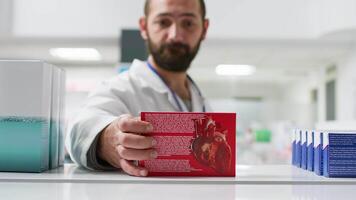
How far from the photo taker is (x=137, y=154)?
0.59 m

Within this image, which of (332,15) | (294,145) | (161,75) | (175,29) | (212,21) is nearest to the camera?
(294,145)

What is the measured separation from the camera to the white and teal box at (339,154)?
22.7 inches

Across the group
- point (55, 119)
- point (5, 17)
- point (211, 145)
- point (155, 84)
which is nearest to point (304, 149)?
point (211, 145)

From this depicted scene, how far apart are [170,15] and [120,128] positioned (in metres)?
0.61

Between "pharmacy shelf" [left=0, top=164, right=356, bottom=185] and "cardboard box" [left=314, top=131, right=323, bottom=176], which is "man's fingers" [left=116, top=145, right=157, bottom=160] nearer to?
"pharmacy shelf" [left=0, top=164, right=356, bottom=185]

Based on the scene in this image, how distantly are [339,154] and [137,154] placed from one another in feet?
0.83

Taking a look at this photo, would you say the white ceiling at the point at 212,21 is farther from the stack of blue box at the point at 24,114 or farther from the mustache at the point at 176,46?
the stack of blue box at the point at 24,114

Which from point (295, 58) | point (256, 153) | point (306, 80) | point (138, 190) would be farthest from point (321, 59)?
point (138, 190)

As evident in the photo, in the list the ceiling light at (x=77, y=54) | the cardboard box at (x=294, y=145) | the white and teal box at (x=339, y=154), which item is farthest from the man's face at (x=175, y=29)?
the ceiling light at (x=77, y=54)

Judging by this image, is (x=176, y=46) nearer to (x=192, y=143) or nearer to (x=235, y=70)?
(x=192, y=143)

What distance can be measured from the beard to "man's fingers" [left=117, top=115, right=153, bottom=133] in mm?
595

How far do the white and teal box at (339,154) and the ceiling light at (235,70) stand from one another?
3.42 metres

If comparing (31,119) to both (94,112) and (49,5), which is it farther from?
(49,5)

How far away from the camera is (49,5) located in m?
3.05
